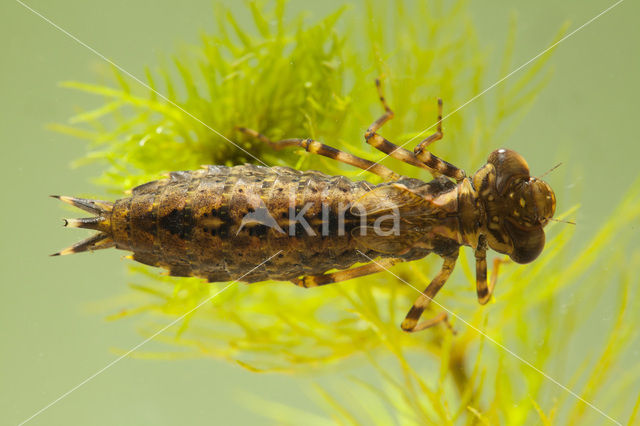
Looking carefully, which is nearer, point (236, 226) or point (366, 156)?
point (236, 226)

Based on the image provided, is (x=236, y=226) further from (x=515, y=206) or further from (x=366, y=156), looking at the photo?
(x=515, y=206)

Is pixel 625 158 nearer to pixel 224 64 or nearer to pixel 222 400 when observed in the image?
pixel 224 64

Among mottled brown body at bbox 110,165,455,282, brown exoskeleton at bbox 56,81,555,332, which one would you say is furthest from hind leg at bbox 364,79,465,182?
mottled brown body at bbox 110,165,455,282

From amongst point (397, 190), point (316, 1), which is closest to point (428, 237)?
point (397, 190)

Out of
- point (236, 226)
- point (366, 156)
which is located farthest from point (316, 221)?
point (366, 156)

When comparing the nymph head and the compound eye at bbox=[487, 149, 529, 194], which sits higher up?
the compound eye at bbox=[487, 149, 529, 194]

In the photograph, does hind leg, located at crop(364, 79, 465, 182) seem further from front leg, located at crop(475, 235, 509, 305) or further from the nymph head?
front leg, located at crop(475, 235, 509, 305)

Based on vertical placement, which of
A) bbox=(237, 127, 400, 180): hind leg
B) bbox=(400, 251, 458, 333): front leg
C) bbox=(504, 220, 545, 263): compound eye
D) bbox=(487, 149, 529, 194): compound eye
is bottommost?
bbox=(400, 251, 458, 333): front leg
